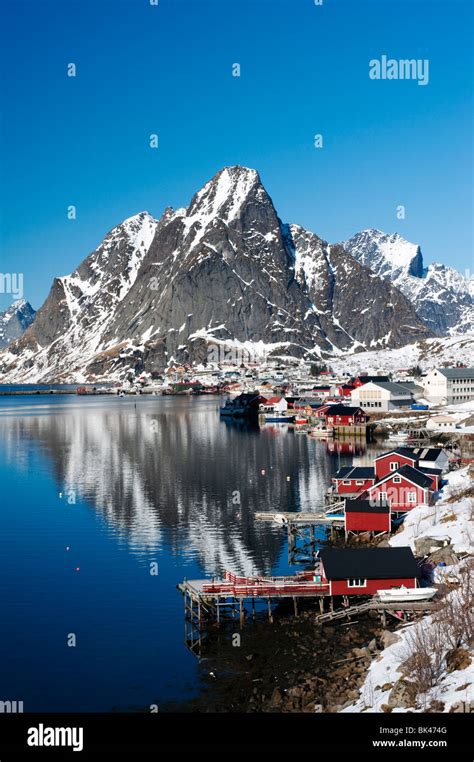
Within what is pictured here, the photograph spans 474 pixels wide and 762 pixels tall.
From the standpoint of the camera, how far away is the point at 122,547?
47.1 meters

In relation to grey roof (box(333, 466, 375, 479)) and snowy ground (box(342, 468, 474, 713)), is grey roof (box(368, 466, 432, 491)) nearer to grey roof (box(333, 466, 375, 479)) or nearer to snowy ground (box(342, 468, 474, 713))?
snowy ground (box(342, 468, 474, 713))

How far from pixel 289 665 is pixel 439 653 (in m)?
6.27

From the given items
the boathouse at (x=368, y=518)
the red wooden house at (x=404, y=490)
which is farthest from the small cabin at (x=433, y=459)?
the boathouse at (x=368, y=518)

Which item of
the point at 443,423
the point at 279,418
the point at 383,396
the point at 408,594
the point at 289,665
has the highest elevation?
the point at 383,396

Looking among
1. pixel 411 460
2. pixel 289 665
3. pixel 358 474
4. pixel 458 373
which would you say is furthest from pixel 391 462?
pixel 458 373

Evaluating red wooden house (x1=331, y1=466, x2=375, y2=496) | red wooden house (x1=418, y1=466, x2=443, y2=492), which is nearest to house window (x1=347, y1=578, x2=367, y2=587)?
red wooden house (x1=418, y1=466, x2=443, y2=492)

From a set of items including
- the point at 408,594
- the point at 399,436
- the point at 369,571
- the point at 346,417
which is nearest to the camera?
the point at 408,594

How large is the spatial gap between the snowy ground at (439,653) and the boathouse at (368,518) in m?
1.24

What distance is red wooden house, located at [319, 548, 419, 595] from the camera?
34.1 m

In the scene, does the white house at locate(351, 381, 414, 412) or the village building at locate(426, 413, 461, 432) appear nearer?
the village building at locate(426, 413, 461, 432)

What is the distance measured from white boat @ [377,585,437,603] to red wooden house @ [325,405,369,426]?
79.9 m

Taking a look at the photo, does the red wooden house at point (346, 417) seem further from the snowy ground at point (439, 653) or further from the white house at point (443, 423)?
the snowy ground at point (439, 653)

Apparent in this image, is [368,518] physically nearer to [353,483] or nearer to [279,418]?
[353,483]

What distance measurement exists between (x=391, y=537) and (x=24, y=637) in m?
21.6
